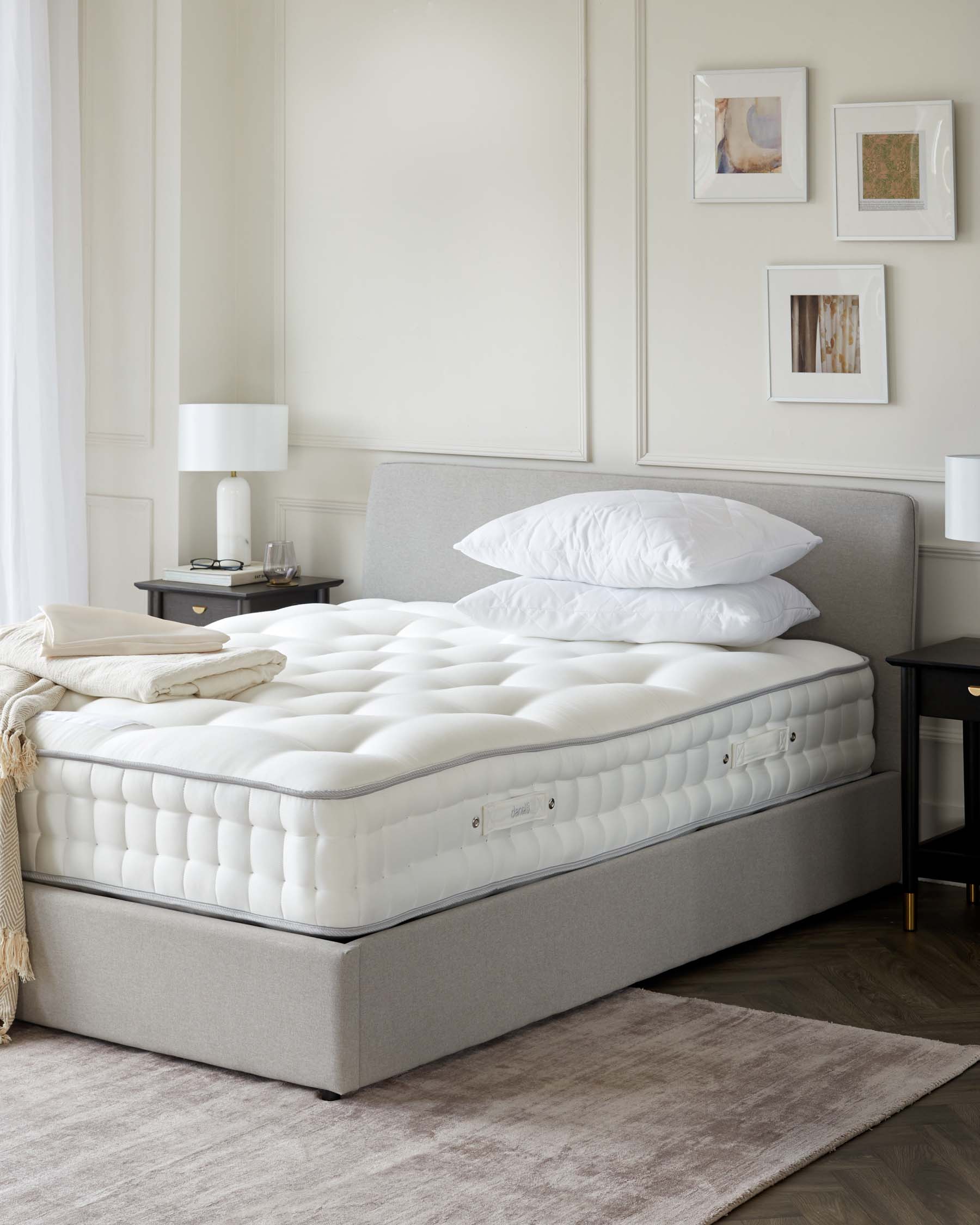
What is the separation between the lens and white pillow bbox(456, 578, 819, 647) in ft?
12.1

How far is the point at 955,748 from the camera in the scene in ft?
13.2

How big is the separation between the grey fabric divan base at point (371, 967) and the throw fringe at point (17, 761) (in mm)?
194

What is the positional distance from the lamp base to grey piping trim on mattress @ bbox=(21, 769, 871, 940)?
216 cm

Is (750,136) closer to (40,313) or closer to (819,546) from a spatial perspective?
(819,546)

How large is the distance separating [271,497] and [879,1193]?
3.45 meters

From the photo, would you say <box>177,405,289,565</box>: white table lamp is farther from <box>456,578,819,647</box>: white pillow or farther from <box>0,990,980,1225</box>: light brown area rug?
<box>0,990,980,1225</box>: light brown area rug

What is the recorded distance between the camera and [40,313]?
5.11 metres

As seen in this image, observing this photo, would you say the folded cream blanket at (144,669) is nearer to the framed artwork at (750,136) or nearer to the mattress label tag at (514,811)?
the mattress label tag at (514,811)

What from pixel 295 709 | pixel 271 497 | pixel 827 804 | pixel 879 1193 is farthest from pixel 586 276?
pixel 879 1193

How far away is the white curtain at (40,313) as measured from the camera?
5.01 m

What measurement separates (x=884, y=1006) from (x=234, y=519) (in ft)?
8.71

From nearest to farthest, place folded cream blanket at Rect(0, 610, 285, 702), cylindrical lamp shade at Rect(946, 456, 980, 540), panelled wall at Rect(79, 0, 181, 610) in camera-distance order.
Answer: folded cream blanket at Rect(0, 610, 285, 702)
cylindrical lamp shade at Rect(946, 456, 980, 540)
panelled wall at Rect(79, 0, 181, 610)

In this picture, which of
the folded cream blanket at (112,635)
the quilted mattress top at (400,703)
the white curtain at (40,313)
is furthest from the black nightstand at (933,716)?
the white curtain at (40,313)

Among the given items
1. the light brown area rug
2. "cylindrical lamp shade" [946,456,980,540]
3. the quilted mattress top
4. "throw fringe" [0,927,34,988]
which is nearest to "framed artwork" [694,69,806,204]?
"cylindrical lamp shade" [946,456,980,540]
